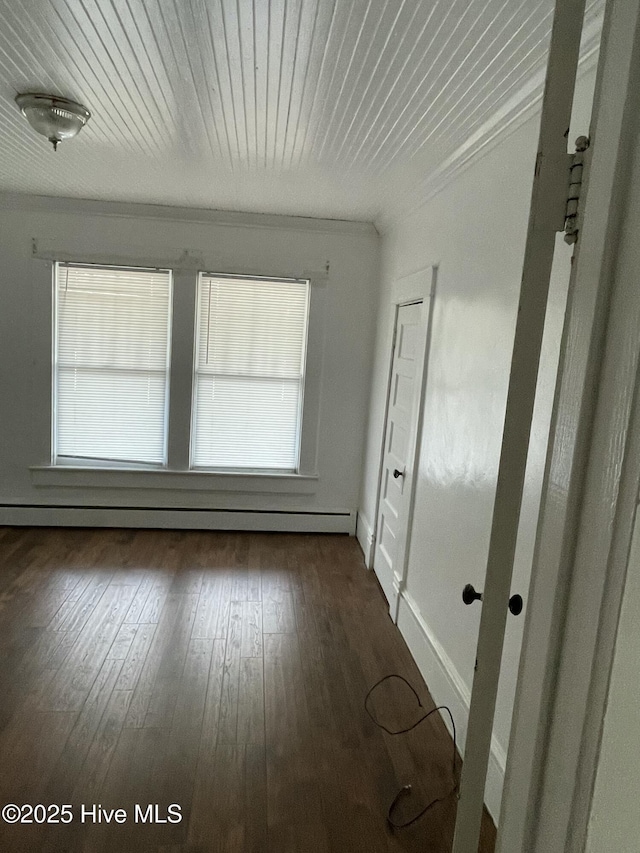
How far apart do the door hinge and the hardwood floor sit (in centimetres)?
201

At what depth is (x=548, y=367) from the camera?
183cm

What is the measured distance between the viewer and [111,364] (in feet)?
15.3

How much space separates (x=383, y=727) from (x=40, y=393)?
364cm

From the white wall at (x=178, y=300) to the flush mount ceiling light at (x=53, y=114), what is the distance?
1.89 m

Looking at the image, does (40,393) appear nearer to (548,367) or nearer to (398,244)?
(398,244)

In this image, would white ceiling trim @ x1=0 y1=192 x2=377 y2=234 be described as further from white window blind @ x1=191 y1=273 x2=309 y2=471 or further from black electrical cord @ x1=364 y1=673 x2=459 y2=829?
black electrical cord @ x1=364 y1=673 x2=459 y2=829

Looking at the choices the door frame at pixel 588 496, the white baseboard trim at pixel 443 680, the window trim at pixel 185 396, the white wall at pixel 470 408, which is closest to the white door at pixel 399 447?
the white wall at pixel 470 408

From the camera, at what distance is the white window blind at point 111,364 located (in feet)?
15.0

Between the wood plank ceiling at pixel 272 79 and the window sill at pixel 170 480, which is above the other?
the wood plank ceiling at pixel 272 79

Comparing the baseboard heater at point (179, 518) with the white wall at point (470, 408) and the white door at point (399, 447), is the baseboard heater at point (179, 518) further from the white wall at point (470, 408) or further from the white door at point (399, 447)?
the white wall at point (470, 408)

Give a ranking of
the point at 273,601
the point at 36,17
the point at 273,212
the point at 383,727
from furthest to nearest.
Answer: the point at 273,212, the point at 273,601, the point at 383,727, the point at 36,17

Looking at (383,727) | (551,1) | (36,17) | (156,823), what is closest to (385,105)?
(551,1)

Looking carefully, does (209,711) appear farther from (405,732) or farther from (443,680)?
(443,680)

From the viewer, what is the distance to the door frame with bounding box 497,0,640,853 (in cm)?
70
